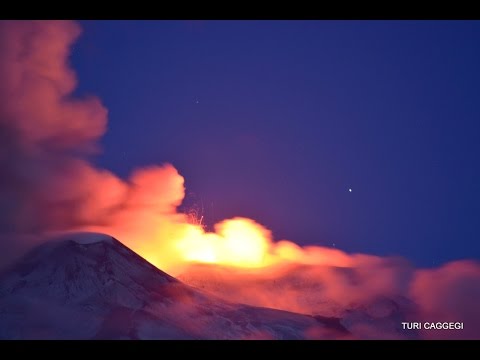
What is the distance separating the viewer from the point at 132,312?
7.35 m

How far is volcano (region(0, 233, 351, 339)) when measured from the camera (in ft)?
22.0

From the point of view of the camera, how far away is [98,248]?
9.70 metres

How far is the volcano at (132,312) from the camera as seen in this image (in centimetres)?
670
